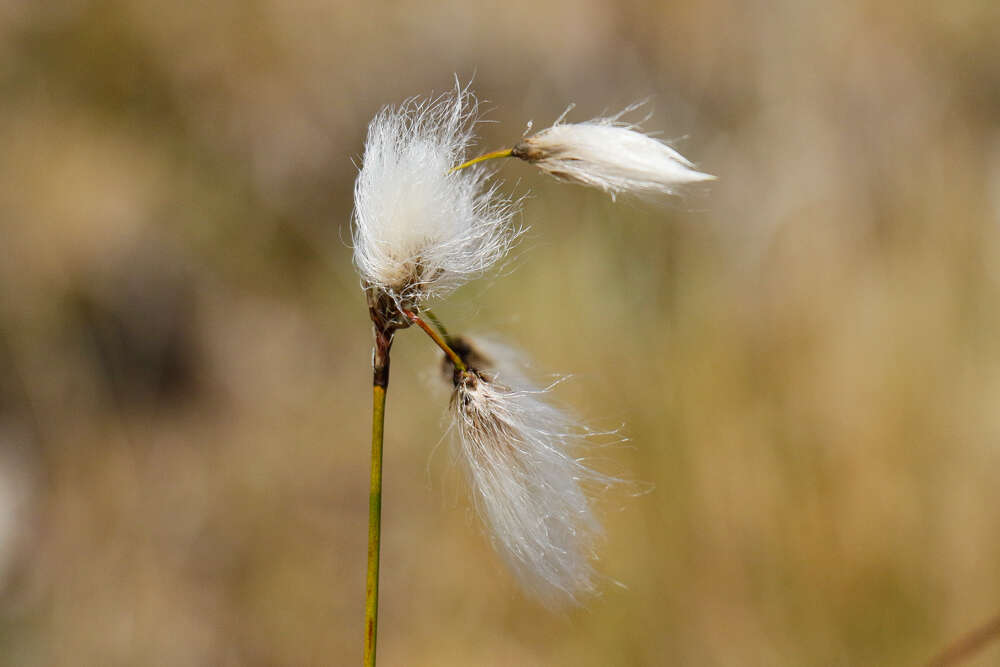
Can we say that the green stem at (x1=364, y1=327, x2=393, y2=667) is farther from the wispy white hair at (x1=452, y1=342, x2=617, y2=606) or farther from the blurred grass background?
the blurred grass background

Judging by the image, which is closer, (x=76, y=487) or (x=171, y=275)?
(x=76, y=487)

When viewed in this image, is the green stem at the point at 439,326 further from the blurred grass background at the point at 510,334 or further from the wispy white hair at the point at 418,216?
the blurred grass background at the point at 510,334

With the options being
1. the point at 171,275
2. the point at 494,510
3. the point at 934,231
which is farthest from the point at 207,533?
the point at 934,231

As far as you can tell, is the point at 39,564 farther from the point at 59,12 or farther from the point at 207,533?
the point at 59,12

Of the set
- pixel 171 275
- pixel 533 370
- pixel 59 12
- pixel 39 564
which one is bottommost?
pixel 533 370

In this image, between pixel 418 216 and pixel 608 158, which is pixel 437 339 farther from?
pixel 608 158

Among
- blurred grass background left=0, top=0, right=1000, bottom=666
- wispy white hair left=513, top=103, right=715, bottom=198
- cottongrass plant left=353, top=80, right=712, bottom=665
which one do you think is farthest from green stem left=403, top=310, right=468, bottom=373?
blurred grass background left=0, top=0, right=1000, bottom=666

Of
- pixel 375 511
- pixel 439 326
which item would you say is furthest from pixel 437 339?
pixel 375 511
